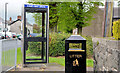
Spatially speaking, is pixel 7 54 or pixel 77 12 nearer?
pixel 7 54

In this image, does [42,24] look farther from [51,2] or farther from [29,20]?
[51,2]

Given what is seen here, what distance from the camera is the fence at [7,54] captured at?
4183 mm

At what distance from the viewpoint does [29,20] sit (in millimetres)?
6355

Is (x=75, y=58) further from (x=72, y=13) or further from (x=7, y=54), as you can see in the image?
(x=72, y=13)

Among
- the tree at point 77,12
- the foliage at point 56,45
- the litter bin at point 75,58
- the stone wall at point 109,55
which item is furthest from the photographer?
the tree at point 77,12

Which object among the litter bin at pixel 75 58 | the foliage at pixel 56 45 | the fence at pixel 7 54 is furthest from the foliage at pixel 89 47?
the litter bin at pixel 75 58

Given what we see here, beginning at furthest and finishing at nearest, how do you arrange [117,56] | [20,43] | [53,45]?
1. [53,45]
2. [20,43]
3. [117,56]

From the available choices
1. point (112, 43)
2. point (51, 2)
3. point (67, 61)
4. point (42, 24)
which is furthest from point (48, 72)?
point (51, 2)

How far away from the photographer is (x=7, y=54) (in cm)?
463

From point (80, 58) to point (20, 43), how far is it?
2.76m

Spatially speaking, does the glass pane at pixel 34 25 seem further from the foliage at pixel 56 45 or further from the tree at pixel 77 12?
the tree at pixel 77 12

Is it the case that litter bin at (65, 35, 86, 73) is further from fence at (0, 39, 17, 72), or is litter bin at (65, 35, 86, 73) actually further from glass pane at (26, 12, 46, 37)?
glass pane at (26, 12, 46, 37)

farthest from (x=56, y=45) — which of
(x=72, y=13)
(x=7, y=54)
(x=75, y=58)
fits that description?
(x=75, y=58)

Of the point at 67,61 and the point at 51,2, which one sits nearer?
the point at 67,61
